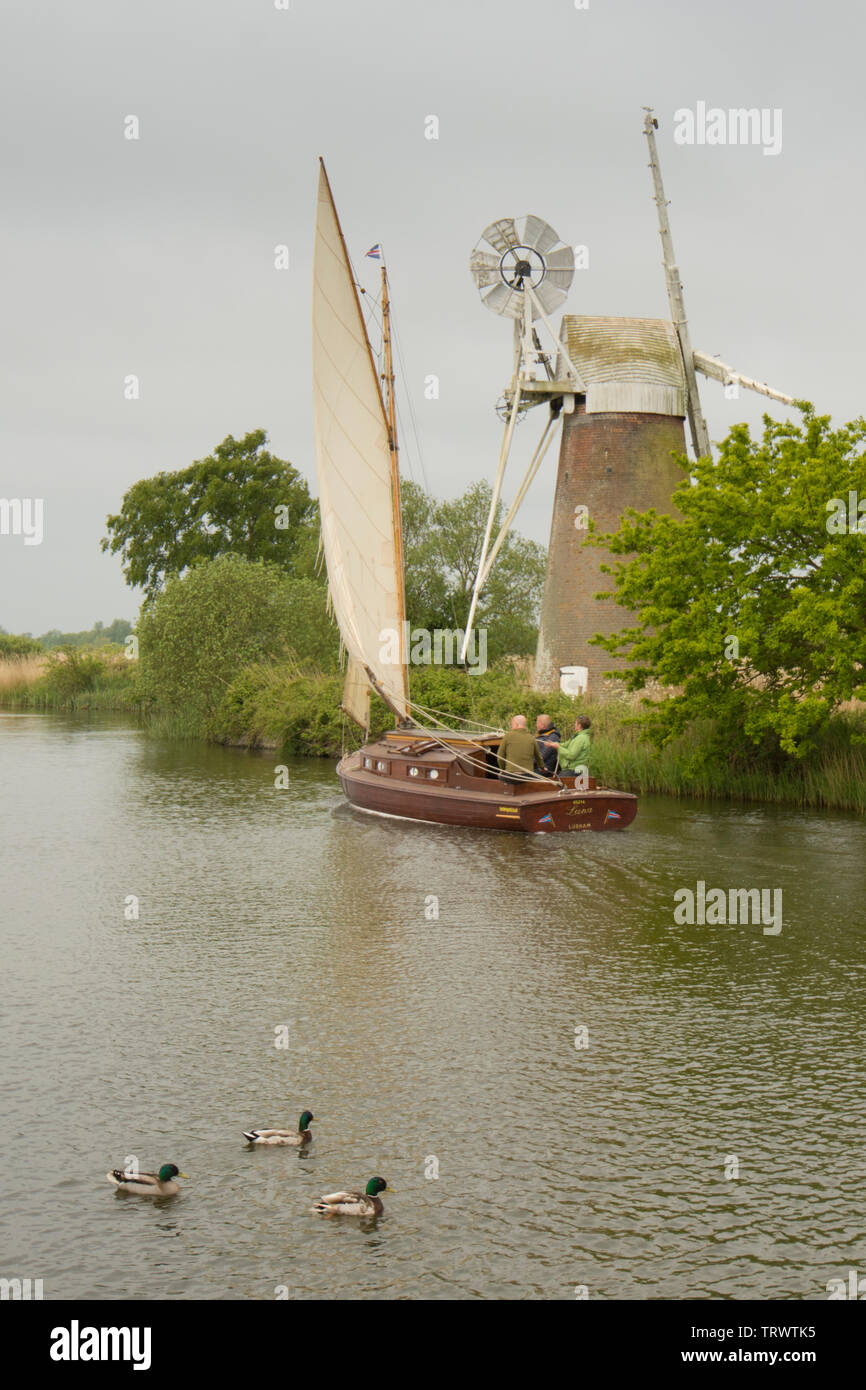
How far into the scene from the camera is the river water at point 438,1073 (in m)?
7.13

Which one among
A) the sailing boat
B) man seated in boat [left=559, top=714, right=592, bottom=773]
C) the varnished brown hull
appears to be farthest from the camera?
the sailing boat

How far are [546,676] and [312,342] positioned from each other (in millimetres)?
13929

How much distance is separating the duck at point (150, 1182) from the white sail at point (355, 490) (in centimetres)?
1949

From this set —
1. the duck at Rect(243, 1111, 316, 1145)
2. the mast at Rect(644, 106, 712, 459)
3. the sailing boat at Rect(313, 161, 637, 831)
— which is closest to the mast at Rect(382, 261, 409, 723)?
the sailing boat at Rect(313, 161, 637, 831)

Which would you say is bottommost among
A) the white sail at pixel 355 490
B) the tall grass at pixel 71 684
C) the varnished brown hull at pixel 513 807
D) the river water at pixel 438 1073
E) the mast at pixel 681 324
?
A: the river water at pixel 438 1073

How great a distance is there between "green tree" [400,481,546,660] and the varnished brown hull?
27458mm

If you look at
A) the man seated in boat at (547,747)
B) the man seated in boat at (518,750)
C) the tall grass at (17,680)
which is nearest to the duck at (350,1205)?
the man seated in boat at (518,750)

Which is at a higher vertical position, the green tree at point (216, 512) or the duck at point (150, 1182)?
the green tree at point (216, 512)

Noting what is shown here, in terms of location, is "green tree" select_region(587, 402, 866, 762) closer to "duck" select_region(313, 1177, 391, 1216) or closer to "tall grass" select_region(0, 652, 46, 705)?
"duck" select_region(313, 1177, 391, 1216)

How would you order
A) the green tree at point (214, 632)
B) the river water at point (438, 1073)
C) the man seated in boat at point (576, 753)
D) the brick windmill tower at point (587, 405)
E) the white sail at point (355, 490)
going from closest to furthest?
the river water at point (438, 1073) → the man seated in boat at point (576, 753) → the white sail at point (355, 490) → the brick windmill tower at point (587, 405) → the green tree at point (214, 632)

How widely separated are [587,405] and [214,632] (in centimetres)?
1826

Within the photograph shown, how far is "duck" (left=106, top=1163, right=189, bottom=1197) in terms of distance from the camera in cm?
769

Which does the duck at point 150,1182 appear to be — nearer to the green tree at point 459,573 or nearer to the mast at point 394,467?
the mast at point 394,467
